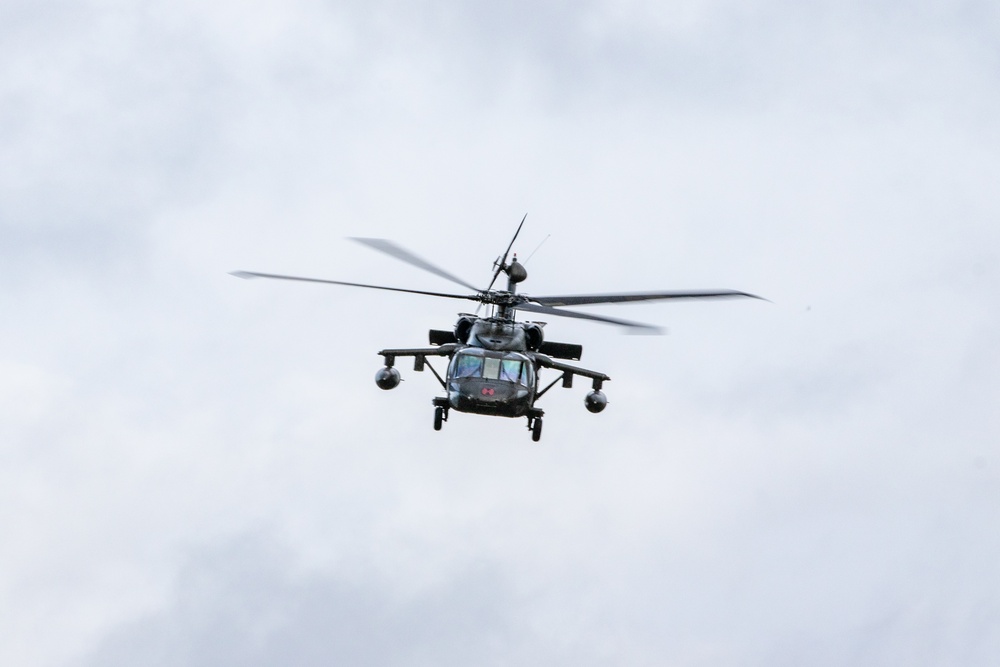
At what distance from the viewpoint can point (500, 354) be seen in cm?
5600

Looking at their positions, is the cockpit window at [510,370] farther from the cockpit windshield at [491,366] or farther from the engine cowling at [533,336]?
the engine cowling at [533,336]

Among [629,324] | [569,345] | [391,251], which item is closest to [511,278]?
[569,345]

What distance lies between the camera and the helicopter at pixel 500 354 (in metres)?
54.7

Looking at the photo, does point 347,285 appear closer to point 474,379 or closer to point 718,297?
point 474,379

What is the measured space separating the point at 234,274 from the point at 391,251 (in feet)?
24.0

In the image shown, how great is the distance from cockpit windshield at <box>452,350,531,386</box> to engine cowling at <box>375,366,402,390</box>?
2.49 m

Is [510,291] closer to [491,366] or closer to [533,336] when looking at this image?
[533,336]

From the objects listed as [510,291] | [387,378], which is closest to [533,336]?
[510,291]

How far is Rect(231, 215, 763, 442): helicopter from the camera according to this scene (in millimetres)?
54719

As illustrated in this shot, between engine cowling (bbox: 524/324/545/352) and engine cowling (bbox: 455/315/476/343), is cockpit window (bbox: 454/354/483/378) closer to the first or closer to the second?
engine cowling (bbox: 455/315/476/343)

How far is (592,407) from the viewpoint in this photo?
58188 millimetres

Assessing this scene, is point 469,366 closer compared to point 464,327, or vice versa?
point 469,366

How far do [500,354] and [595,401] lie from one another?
4.54 meters

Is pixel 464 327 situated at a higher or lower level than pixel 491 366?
higher
